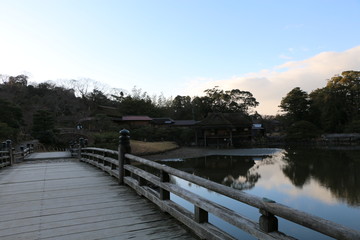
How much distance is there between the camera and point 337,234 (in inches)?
50.3

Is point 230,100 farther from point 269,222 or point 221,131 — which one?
point 269,222

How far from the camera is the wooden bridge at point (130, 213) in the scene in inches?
69.0

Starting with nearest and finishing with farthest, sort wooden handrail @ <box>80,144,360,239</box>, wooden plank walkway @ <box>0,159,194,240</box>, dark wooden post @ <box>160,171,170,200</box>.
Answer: wooden handrail @ <box>80,144,360,239</box> < wooden plank walkway @ <box>0,159,194,240</box> < dark wooden post @ <box>160,171,170,200</box>

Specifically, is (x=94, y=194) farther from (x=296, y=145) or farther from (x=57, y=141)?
(x=296, y=145)

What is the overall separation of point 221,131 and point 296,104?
1385cm

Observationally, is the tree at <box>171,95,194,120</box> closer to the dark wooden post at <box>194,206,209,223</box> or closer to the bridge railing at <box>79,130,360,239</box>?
the bridge railing at <box>79,130,360,239</box>

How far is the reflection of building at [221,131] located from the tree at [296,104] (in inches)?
325

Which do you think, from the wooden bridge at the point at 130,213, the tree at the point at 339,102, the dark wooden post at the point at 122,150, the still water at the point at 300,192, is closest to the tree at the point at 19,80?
the still water at the point at 300,192

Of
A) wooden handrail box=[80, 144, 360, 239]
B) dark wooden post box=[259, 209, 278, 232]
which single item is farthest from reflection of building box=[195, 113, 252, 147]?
dark wooden post box=[259, 209, 278, 232]

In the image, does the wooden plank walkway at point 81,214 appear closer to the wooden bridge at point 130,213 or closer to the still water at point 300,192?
the wooden bridge at point 130,213

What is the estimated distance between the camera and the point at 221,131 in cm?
3650

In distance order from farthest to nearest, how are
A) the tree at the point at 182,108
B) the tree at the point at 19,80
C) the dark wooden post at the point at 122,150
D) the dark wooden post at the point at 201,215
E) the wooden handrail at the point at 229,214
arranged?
the tree at the point at 182,108, the tree at the point at 19,80, the dark wooden post at the point at 122,150, the dark wooden post at the point at 201,215, the wooden handrail at the point at 229,214

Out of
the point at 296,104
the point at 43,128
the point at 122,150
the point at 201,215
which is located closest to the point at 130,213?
the point at 201,215

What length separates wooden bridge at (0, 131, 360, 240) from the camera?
69.0 inches
